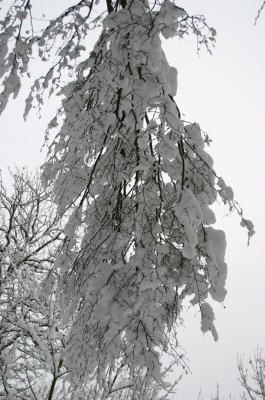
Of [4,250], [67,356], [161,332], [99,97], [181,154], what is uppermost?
[4,250]

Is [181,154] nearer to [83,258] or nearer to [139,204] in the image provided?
[139,204]

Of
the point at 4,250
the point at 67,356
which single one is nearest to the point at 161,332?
the point at 67,356

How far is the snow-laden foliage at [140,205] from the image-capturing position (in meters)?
1.45

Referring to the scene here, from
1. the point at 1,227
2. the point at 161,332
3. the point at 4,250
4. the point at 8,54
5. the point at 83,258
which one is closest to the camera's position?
the point at 161,332

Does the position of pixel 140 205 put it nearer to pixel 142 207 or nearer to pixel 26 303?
pixel 142 207

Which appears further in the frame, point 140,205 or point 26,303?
point 26,303

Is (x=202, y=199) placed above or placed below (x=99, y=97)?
below

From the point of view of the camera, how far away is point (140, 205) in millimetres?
1632

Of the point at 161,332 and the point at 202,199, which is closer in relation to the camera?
the point at 202,199

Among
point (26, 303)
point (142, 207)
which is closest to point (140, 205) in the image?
point (142, 207)

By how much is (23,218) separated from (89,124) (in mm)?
8614

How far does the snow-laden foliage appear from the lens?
145 cm

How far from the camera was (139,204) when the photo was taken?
165 centimetres

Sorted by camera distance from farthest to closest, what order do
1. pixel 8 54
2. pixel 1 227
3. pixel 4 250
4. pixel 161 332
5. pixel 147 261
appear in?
pixel 1 227 → pixel 4 250 → pixel 8 54 → pixel 161 332 → pixel 147 261
